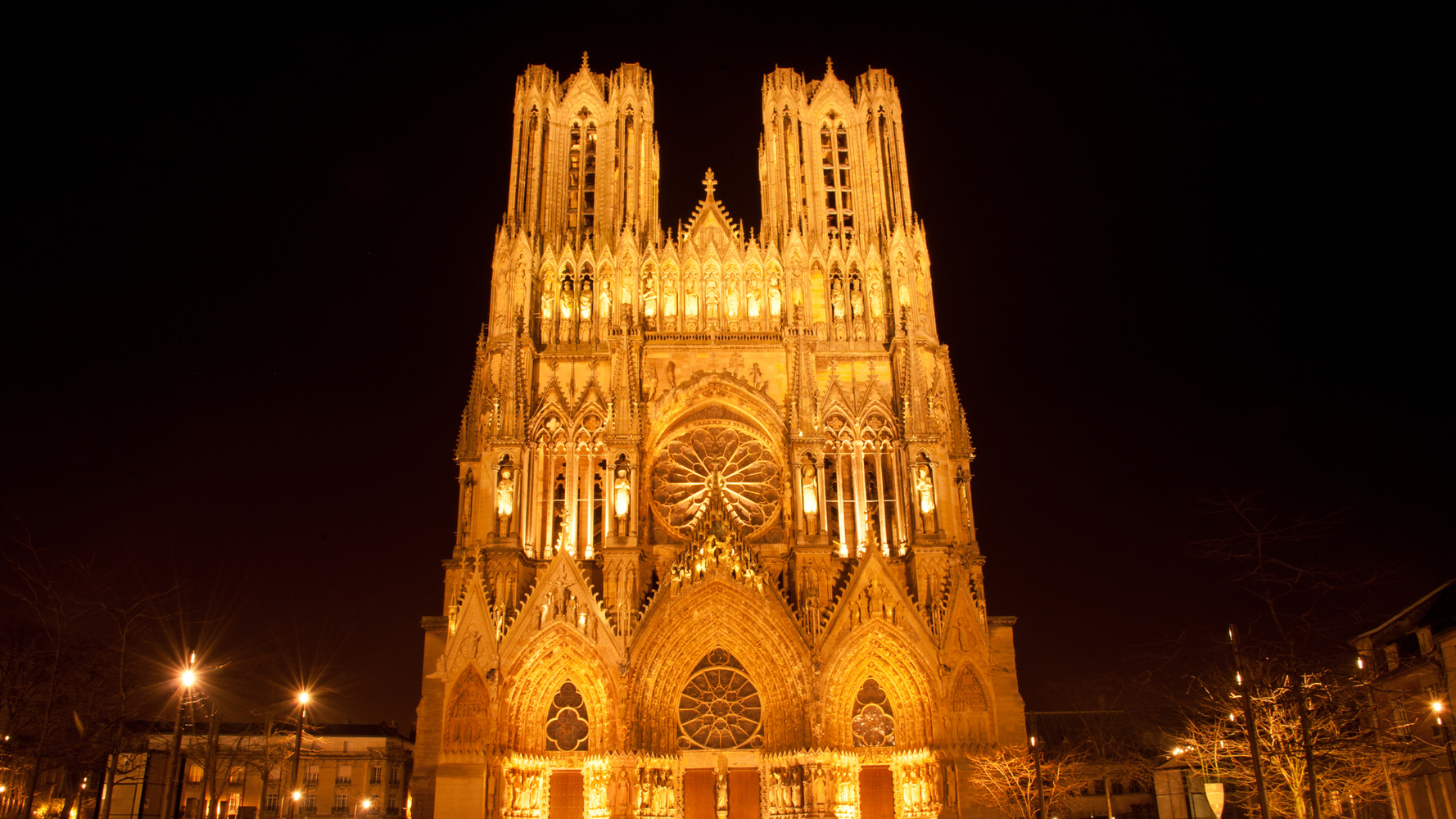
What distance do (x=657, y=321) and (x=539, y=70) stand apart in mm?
12428

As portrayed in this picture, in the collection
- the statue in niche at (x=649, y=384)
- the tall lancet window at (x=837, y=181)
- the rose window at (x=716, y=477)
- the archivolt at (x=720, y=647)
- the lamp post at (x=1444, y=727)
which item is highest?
the tall lancet window at (x=837, y=181)

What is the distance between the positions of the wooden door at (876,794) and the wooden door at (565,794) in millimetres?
8258

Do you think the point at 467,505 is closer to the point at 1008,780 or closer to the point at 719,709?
the point at 719,709

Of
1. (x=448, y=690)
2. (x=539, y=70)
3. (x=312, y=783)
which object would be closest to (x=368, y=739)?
(x=312, y=783)

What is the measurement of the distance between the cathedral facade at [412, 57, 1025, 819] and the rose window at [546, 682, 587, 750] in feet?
0.23

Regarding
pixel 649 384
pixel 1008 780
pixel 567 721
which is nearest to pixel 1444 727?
pixel 1008 780

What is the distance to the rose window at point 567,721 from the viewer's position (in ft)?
108

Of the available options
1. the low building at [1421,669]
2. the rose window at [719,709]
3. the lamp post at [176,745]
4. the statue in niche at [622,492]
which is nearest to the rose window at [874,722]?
A: the rose window at [719,709]

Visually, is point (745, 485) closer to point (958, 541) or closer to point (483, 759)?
point (958, 541)

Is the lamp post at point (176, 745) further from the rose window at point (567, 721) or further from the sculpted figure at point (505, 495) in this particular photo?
the sculpted figure at point (505, 495)

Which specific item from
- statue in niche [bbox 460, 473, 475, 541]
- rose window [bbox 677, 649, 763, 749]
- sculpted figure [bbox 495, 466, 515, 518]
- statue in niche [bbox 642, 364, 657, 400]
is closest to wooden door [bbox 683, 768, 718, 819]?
rose window [bbox 677, 649, 763, 749]

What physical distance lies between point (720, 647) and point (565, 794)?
6136 millimetres

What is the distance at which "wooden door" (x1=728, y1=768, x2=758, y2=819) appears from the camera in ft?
107

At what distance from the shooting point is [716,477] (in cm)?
3775
